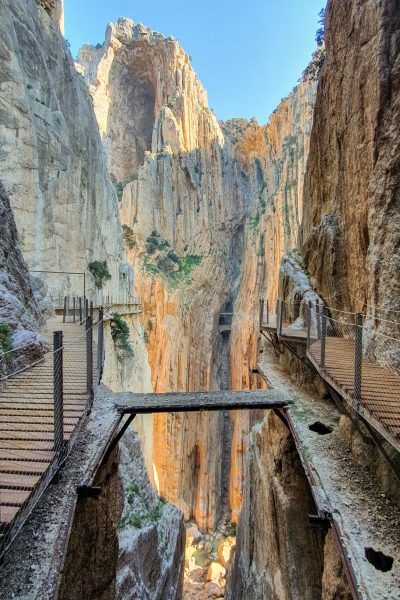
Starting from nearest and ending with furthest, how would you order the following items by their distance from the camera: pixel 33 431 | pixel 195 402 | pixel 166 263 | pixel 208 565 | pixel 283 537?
pixel 33 431, pixel 195 402, pixel 283 537, pixel 208 565, pixel 166 263

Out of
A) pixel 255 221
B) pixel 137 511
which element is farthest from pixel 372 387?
pixel 255 221

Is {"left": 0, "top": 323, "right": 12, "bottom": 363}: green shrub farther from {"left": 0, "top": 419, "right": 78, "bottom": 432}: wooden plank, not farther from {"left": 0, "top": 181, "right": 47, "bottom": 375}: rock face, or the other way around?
{"left": 0, "top": 419, "right": 78, "bottom": 432}: wooden plank

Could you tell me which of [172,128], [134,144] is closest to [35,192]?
[172,128]

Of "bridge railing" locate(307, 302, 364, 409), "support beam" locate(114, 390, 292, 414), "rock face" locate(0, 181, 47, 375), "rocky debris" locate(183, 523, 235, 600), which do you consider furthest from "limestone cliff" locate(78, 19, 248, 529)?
"rock face" locate(0, 181, 47, 375)

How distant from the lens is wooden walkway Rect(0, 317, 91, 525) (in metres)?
2.95

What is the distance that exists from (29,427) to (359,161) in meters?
9.05

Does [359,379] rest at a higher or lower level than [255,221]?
lower

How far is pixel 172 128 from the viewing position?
39375mm

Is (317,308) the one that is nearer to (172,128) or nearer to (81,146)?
(81,146)

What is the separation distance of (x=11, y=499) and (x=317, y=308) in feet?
30.2

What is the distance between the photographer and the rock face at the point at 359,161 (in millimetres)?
6934

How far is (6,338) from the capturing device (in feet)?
19.5

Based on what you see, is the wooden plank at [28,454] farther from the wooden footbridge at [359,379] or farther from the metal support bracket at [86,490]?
the wooden footbridge at [359,379]

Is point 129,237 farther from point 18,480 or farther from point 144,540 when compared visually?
point 18,480
